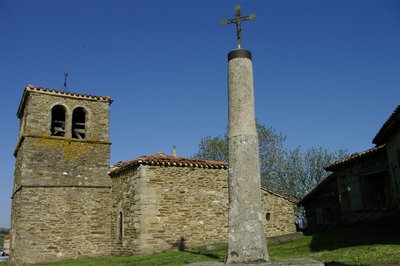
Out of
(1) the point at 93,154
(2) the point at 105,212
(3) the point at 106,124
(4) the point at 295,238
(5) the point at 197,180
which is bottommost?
(4) the point at 295,238

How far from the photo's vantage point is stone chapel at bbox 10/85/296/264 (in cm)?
1523

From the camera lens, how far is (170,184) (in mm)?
15609

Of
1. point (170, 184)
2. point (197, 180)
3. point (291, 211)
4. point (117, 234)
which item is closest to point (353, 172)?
point (291, 211)

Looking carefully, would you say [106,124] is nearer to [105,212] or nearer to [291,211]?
[105,212]

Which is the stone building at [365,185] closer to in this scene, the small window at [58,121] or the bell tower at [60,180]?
the bell tower at [60,180]

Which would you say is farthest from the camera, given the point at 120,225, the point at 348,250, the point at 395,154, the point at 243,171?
the point at 120,225

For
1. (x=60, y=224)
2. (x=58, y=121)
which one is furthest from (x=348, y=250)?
(x=58, y=121)

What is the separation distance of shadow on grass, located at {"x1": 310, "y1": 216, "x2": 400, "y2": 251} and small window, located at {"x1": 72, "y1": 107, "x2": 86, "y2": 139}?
11804 millimetres

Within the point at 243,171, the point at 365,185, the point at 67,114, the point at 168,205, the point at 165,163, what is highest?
the point at 67,114

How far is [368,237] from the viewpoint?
11.9 m

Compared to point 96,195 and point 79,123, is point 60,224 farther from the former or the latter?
point 79,123

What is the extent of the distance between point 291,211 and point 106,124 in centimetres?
993

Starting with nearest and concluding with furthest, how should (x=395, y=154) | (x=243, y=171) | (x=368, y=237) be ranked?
(x=243, y=171) → (x=368, y=237) → (x=395, y=154)

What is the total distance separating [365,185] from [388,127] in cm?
484
